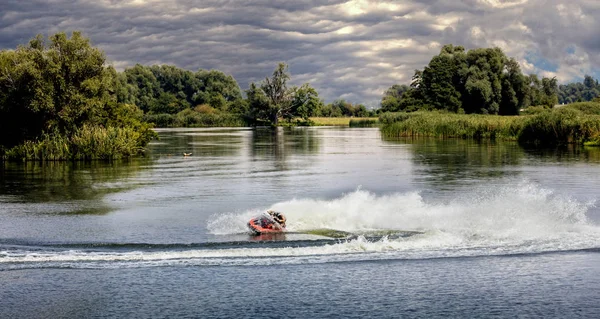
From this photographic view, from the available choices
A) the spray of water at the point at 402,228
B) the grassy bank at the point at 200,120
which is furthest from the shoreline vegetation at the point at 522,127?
the grassy bank at the point at 200,120

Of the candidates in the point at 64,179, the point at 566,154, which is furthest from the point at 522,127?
the point at 64,179

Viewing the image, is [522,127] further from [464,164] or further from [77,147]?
[77,147]

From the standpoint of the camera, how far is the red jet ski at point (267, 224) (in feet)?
71.1

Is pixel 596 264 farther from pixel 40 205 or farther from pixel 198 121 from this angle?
pixel 198 121

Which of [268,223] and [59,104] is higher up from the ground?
[59,104]

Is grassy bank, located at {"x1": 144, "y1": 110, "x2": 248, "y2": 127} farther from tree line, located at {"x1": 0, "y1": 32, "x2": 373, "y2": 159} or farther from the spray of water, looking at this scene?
the spray of water

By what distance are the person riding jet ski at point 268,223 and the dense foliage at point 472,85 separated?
11222 cm

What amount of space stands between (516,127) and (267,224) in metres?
68.0

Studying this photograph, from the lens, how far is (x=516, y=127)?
273 ft

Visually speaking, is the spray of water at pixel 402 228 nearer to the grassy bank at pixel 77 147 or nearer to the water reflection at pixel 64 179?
the water reflection at pixel 64 179

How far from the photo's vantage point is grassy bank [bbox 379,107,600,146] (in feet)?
237

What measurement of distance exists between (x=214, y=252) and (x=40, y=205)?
564 inches

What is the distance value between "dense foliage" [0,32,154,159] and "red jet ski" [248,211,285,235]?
1564 inches

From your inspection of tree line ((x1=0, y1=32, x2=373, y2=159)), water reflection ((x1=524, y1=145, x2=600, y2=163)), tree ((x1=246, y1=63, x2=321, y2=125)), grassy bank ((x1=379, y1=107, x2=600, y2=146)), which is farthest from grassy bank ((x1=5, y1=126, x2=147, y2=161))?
tree ((x1=246, y1=63, x2=321, y2=125))
